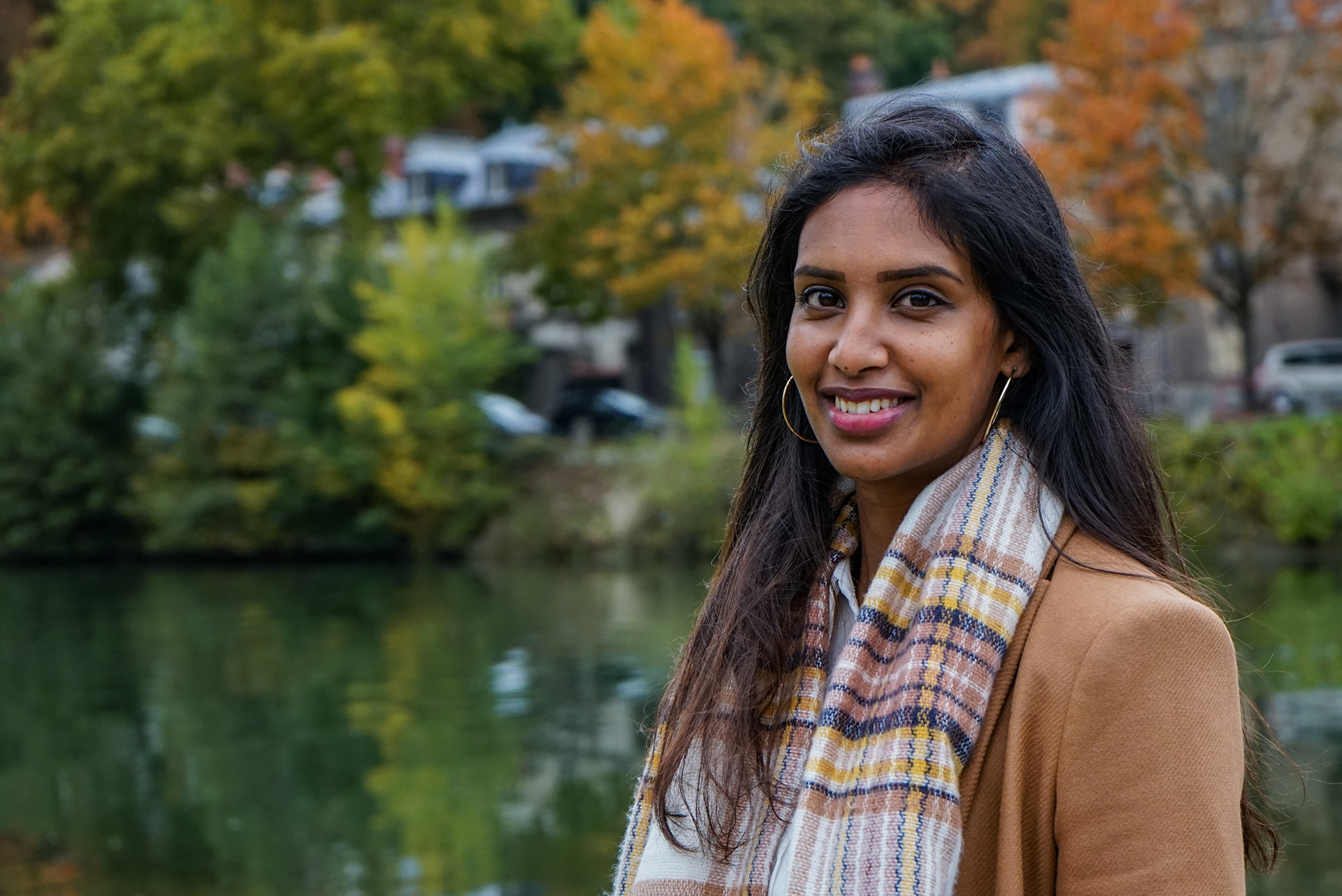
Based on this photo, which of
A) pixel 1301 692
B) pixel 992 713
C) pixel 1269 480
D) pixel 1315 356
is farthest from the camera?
pixel 1315 356

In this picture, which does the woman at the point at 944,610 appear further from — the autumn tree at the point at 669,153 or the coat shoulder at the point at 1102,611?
the autumn tree at the point at 669,153

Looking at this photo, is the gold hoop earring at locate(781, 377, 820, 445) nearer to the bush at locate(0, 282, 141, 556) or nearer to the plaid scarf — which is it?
the plaid scarf

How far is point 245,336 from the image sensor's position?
27.0 metres

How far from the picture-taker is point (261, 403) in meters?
27.2

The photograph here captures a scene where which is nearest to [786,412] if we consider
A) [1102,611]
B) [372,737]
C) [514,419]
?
[1102,611]

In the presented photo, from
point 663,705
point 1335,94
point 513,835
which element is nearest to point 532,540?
point 1335,94

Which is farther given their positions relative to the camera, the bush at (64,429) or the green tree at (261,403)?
the bush at (64,429)

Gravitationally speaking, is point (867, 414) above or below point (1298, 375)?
above

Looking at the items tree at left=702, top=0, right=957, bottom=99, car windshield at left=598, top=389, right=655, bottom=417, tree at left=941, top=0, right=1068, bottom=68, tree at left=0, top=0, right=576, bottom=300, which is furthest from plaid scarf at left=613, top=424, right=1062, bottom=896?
tree at left=702, top=0, right=957, bottom=99

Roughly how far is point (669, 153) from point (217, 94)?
322 inches

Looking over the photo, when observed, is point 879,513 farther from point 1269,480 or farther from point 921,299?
point 1269,480

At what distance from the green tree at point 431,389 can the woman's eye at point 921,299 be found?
23.9 metres

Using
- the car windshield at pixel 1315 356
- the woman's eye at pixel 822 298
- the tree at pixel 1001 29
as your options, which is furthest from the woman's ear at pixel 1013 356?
the tree at pixel 1001 29

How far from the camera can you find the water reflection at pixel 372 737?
25.9 feet
